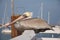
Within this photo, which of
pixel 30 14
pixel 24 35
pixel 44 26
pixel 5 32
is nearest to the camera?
pixel 30 14

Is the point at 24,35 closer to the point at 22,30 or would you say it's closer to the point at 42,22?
the point at 22,30

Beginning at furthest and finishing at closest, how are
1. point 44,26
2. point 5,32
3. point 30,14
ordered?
point 5,32 → point 44,26 → point 30,14

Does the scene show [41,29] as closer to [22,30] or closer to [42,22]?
[42,22]

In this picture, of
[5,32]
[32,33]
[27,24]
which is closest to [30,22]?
[27,24]

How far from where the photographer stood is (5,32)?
22031mm

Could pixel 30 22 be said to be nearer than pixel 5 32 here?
Yes

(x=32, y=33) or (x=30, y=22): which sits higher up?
(x=30, y=22)

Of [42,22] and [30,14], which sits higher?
[30,14]

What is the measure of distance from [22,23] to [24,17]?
38cm

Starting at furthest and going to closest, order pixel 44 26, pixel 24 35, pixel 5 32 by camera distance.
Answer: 1. pixel 5 32
2. pixel 24 35
3. pixel 44 26

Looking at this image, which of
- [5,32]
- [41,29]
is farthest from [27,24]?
[5,32]

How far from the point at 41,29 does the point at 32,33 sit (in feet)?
0.81

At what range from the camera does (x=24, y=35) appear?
12.2 feet

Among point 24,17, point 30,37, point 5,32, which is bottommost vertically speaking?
point 5,32
